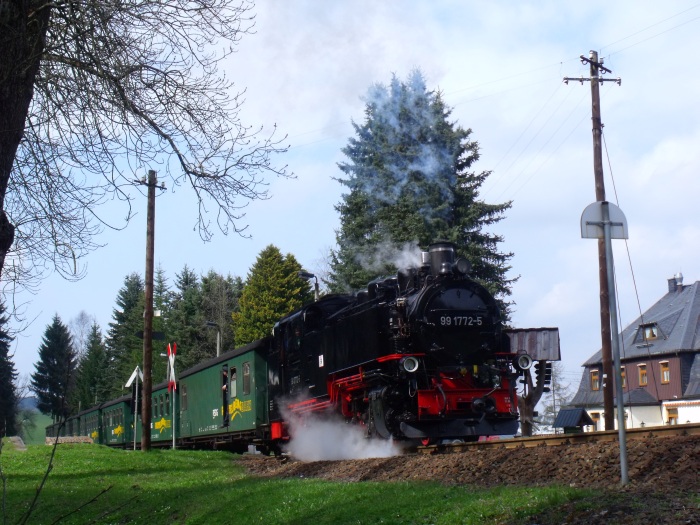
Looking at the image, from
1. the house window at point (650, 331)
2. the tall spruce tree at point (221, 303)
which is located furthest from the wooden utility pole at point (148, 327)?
the tall spruce tree at point (221, 303)

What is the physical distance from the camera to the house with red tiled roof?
46.3 metres

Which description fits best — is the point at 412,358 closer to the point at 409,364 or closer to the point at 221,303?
the point at 409,364

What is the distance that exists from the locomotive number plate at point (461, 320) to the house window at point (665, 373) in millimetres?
36223

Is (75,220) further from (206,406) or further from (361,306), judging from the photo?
(206,406)

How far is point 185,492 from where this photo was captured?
40.3 feet

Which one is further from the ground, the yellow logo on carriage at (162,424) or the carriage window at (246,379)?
the carriage window at (246,379)

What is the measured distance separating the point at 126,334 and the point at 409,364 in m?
81.0

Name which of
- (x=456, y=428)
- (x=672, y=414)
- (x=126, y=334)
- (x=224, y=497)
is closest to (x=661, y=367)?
(x=672, y=414)

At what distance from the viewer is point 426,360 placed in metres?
15.1

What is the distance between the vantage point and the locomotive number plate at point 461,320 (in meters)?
15.2

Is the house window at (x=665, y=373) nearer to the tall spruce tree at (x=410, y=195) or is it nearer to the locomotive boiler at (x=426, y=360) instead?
the tall spruce tree at (x=410, y=195)

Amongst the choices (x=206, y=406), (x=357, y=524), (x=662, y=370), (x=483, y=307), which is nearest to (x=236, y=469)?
(x=483, y=307)

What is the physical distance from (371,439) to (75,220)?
8.81 metres

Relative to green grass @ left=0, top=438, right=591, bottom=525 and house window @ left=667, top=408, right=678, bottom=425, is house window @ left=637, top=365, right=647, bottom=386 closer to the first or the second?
house window @ left=667, top=408, right=678, bottom=425
